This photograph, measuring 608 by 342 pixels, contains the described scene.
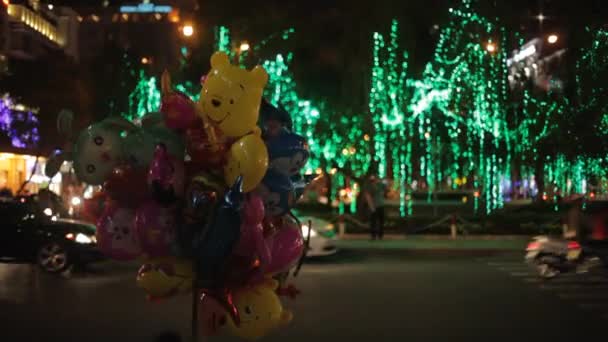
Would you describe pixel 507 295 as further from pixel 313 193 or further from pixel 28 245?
pixel 313 193

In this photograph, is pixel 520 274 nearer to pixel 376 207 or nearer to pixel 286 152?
pixel 376 207

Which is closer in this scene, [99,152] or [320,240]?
[99,152]

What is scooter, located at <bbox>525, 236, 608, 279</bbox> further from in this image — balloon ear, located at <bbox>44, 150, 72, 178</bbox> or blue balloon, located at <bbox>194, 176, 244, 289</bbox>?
balloon ear, located at <bbox>44, 150, 72, 178</bbox>

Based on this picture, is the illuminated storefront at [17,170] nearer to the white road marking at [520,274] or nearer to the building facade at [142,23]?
the building facade at [142,23]

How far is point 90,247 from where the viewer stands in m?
16.0

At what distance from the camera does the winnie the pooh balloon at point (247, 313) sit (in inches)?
251

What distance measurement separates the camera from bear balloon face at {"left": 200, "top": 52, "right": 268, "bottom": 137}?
615cm

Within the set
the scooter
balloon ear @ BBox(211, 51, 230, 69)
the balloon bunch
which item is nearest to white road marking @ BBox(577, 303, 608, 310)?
the scooter

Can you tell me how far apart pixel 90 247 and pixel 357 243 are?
29.8ft

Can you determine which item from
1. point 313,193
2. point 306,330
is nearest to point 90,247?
point 306,330

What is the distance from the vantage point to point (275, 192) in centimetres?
652

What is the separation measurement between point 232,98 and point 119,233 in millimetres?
1277

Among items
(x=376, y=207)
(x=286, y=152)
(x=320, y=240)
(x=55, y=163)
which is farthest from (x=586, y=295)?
(x=376, y=207)

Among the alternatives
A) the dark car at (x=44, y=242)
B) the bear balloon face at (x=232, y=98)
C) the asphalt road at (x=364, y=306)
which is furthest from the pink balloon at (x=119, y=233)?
the dark car at (x=44, y=242)
